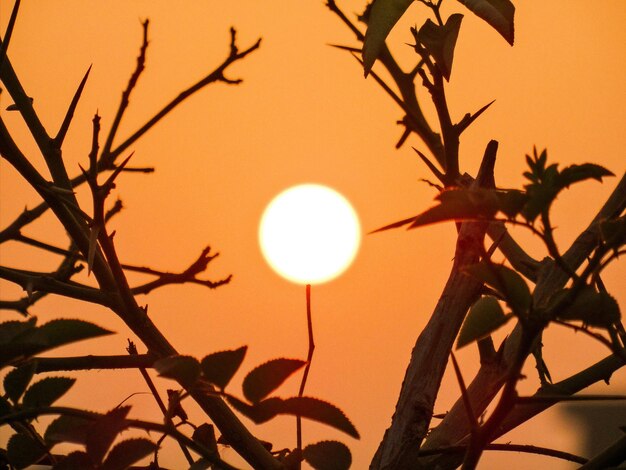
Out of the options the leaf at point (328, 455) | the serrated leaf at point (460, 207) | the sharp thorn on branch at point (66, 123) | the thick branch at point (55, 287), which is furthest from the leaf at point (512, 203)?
the sharp thorn on branch at point (66, 123)

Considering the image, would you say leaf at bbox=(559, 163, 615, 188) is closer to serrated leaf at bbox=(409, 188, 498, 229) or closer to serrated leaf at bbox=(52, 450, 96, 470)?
serrated leaf at bbox=(409, 188, 498, 229)

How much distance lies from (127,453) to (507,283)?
0.42m

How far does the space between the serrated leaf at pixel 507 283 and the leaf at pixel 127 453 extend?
371 millimetres

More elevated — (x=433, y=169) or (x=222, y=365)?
(x=433, y=169)

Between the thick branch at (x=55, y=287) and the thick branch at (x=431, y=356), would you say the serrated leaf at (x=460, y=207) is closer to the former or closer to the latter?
the thick branch at (x=431, y=356)

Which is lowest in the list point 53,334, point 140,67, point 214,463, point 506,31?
point 214,463

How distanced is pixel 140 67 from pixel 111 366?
0.78 meters

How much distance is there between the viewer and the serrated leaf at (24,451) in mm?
880

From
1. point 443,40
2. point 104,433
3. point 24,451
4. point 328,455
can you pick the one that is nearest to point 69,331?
point 104,433

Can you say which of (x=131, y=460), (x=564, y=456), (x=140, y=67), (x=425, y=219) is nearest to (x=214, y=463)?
(x=131, y=460)

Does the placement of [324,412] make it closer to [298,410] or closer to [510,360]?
[298,410]

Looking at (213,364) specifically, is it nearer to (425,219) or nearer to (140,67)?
(425,219)

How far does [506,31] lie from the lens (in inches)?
35.2

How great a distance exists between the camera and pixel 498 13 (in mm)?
913
